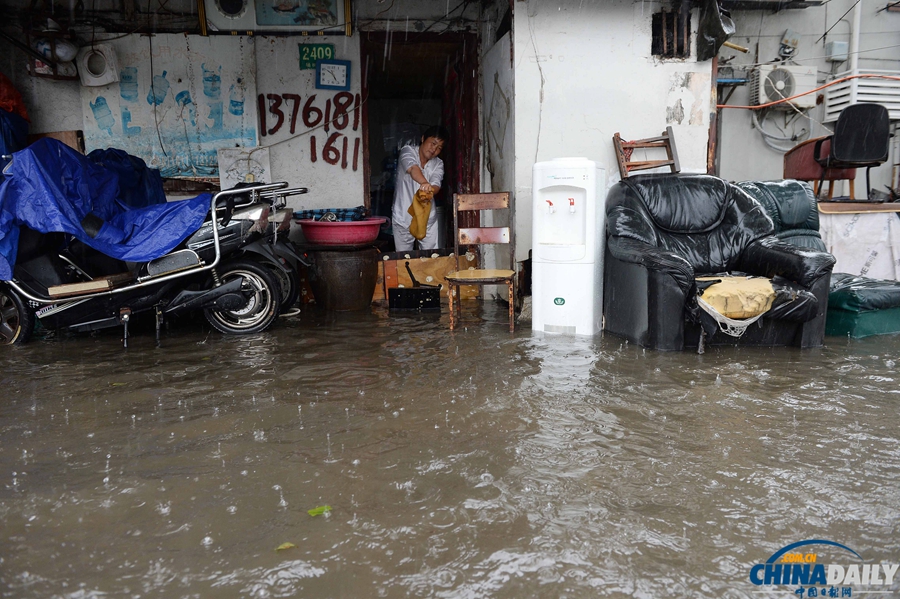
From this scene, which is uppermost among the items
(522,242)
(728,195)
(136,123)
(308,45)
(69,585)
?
(308,45)

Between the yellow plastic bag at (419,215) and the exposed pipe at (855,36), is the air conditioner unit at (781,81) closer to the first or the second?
the exposed pipe at (855,36)

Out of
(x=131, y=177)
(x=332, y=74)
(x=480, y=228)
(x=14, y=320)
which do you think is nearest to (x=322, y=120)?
(x=332, y=74)

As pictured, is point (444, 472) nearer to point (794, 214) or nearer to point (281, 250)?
point (281, 250)

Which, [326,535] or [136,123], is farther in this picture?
[136,123]

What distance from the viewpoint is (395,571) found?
189cm

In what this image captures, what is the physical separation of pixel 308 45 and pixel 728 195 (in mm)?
4556

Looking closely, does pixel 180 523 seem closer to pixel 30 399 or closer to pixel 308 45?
Result: pixel 30 399

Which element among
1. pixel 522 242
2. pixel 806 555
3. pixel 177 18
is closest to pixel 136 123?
pixel 177 18

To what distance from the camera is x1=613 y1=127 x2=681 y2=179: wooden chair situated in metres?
5.83

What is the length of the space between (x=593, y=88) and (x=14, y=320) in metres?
5.34

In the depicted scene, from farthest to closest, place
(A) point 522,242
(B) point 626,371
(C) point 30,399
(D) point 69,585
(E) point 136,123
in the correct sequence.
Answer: (E) point 136,123 → (A) point 522,242 → (B) point 626,371 → (C) point 30,399 → (D) point 69,585

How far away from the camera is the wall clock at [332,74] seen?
6852 mm

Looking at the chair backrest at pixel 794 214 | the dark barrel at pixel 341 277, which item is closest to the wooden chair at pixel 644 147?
the chair backrest at pixel 794 214

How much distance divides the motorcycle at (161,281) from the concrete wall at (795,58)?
6.84 metres
